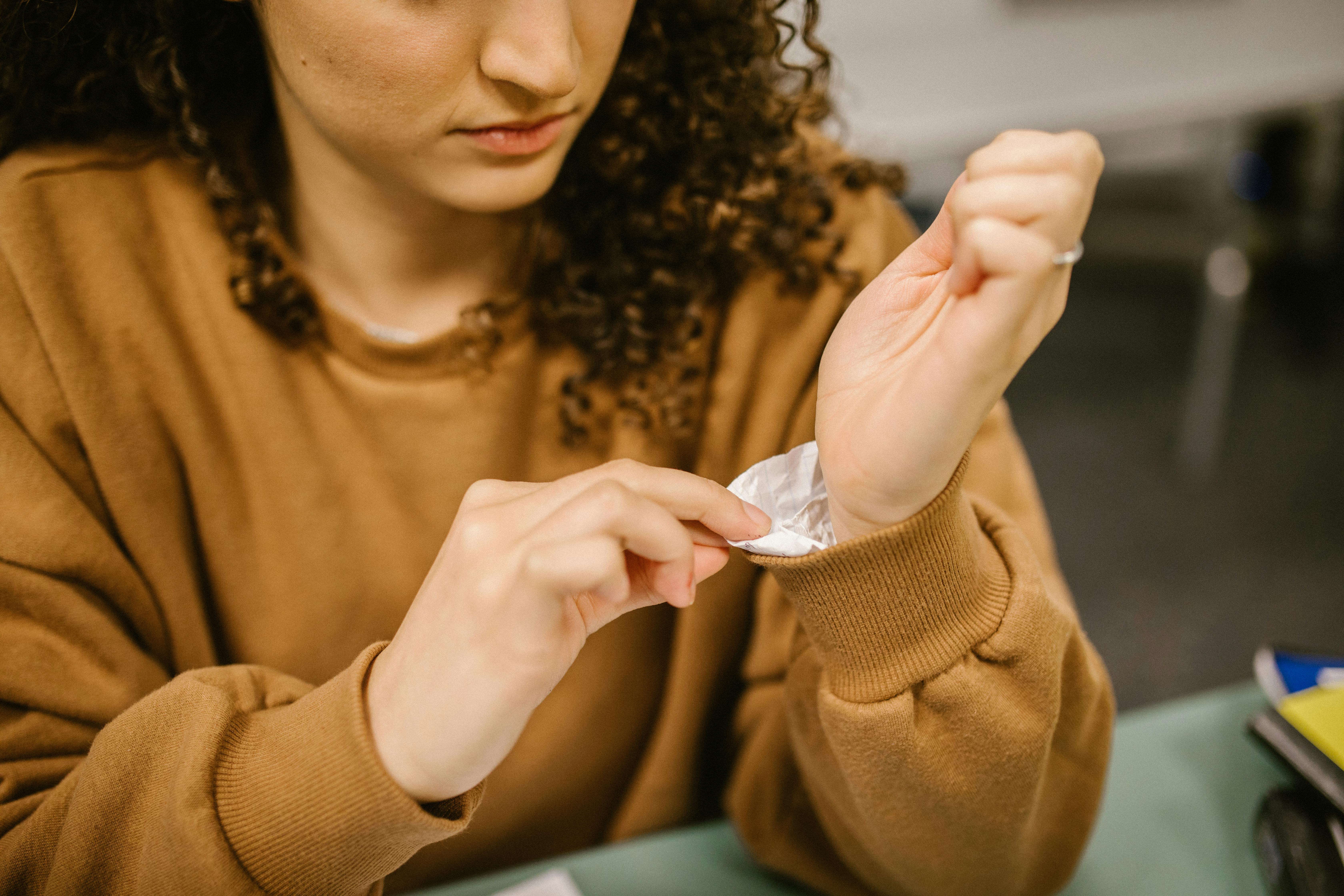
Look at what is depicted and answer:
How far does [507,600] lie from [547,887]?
A: 309 mm

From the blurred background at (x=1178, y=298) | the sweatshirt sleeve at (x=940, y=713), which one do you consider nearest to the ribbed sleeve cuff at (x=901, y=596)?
the sweatshirt sleeve at (x=940, y=713)

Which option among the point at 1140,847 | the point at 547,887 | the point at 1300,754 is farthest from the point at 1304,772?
the point at 547,887

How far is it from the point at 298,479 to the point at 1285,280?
3.21m

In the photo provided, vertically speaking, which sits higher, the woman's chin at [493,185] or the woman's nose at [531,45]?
the woman's nose at [531,45]

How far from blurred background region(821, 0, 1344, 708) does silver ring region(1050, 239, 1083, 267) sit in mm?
1558

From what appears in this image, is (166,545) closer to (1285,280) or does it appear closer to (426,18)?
(426,18)

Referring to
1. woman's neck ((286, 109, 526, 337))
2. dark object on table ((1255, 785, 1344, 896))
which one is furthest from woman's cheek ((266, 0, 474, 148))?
dark object on table ((1255, 785, 1344, 896))

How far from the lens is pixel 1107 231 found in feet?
9.62

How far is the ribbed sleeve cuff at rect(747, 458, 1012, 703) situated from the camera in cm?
52

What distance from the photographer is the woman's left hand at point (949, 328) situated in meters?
0.42

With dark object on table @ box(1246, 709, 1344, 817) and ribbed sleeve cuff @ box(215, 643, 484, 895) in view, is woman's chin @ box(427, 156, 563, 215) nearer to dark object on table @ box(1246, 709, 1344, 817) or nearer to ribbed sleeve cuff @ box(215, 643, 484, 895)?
ribbed sleeve cuff @ box(215, 643, 484, 895)

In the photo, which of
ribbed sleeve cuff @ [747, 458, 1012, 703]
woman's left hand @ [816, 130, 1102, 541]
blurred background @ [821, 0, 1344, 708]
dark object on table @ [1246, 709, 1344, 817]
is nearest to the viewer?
woman's left hand @ [816, 130, 1102, 541]

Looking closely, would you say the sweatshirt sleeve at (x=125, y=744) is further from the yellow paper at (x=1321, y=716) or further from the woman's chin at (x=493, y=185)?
the yellow paper at (x=1321, y=716)

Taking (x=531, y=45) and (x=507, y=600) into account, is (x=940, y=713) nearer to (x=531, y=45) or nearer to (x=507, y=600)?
(x=507, y=600)
